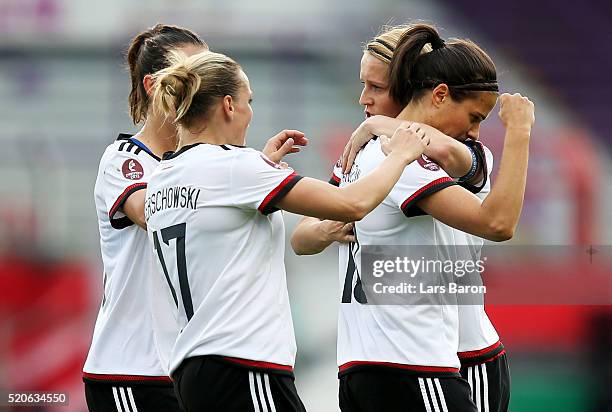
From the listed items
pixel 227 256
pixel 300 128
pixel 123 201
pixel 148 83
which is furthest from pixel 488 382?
pixel 300 128

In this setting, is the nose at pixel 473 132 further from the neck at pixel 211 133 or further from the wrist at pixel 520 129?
the neck at pixel 211 133

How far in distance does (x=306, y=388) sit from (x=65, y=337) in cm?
167

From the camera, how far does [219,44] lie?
859 centimetres

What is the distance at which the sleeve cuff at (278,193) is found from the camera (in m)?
2.30

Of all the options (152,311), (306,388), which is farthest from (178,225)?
(306,388)

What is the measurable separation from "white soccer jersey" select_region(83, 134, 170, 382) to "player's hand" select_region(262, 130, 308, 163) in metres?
0.35

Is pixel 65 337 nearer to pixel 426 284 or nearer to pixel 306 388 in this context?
pixel 306 388

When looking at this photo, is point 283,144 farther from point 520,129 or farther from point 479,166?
point 520,129

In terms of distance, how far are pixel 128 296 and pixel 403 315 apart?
0.85m

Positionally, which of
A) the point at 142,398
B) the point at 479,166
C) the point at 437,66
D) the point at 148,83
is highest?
the point at 437,66

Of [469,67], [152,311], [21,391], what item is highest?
[469,67]

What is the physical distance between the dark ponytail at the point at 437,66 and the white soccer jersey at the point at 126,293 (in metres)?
0.79

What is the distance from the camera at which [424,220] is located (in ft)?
8.07

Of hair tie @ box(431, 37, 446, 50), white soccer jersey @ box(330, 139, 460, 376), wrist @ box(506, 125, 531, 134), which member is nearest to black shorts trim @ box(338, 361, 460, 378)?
white soccer jersey @ box(330, 139, 460, 376)
